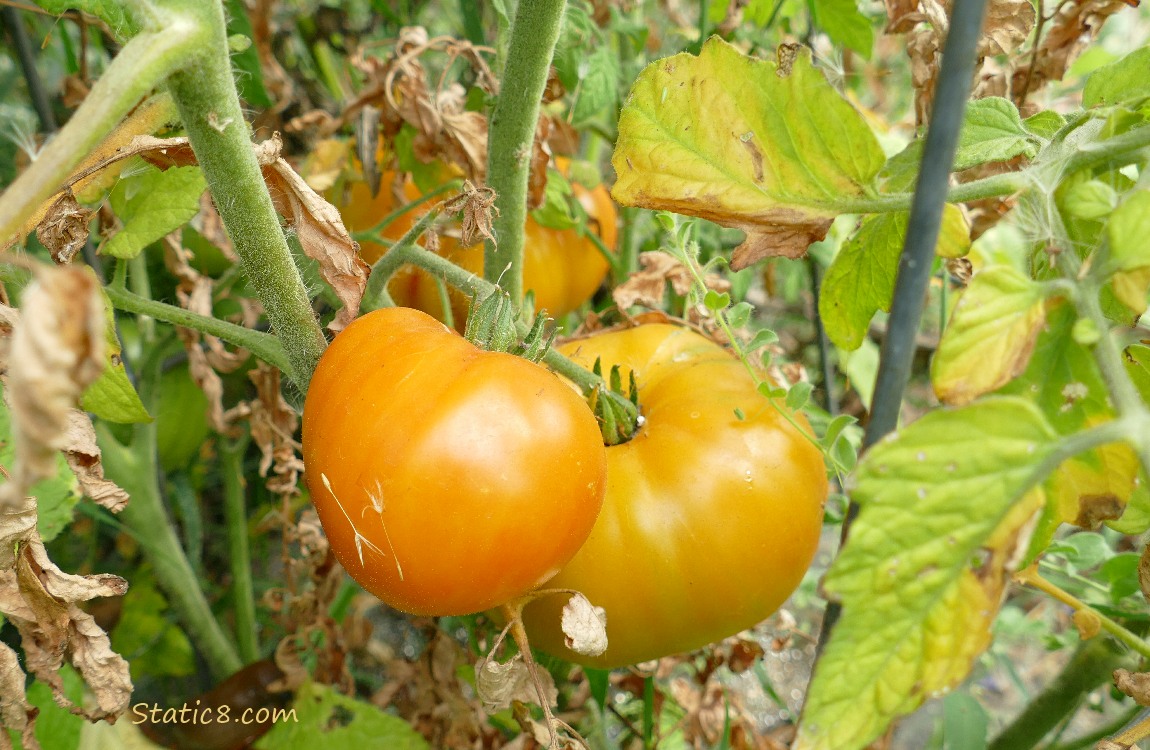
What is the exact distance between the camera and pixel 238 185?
509mm

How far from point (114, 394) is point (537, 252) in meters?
0.50

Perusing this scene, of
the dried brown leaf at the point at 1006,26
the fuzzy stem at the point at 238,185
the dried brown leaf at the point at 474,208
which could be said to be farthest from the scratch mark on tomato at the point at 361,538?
the dried brown leaf at the point at 1006,26

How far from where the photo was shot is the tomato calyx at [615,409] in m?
0.71

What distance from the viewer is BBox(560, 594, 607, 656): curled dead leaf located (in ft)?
1.92

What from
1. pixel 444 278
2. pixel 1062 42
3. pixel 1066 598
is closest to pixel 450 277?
pixel 444 278

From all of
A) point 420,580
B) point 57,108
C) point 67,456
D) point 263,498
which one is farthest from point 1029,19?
point 57,108

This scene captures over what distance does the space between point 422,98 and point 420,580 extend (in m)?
0.56

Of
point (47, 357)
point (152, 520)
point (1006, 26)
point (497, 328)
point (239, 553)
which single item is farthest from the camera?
point (239, 553)

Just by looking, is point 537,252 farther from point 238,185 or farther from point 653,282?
point 238,185

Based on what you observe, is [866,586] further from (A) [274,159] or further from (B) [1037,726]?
(B) [1037,726]

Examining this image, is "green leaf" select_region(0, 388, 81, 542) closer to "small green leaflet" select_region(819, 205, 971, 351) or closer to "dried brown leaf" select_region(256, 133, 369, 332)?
"dried brown leaf" select_region(256, 133, 369, 332)

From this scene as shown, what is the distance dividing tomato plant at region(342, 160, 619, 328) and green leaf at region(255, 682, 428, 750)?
0.43 meters

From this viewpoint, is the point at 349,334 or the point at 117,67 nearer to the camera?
the point at 117,67

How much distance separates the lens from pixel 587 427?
549 mm
